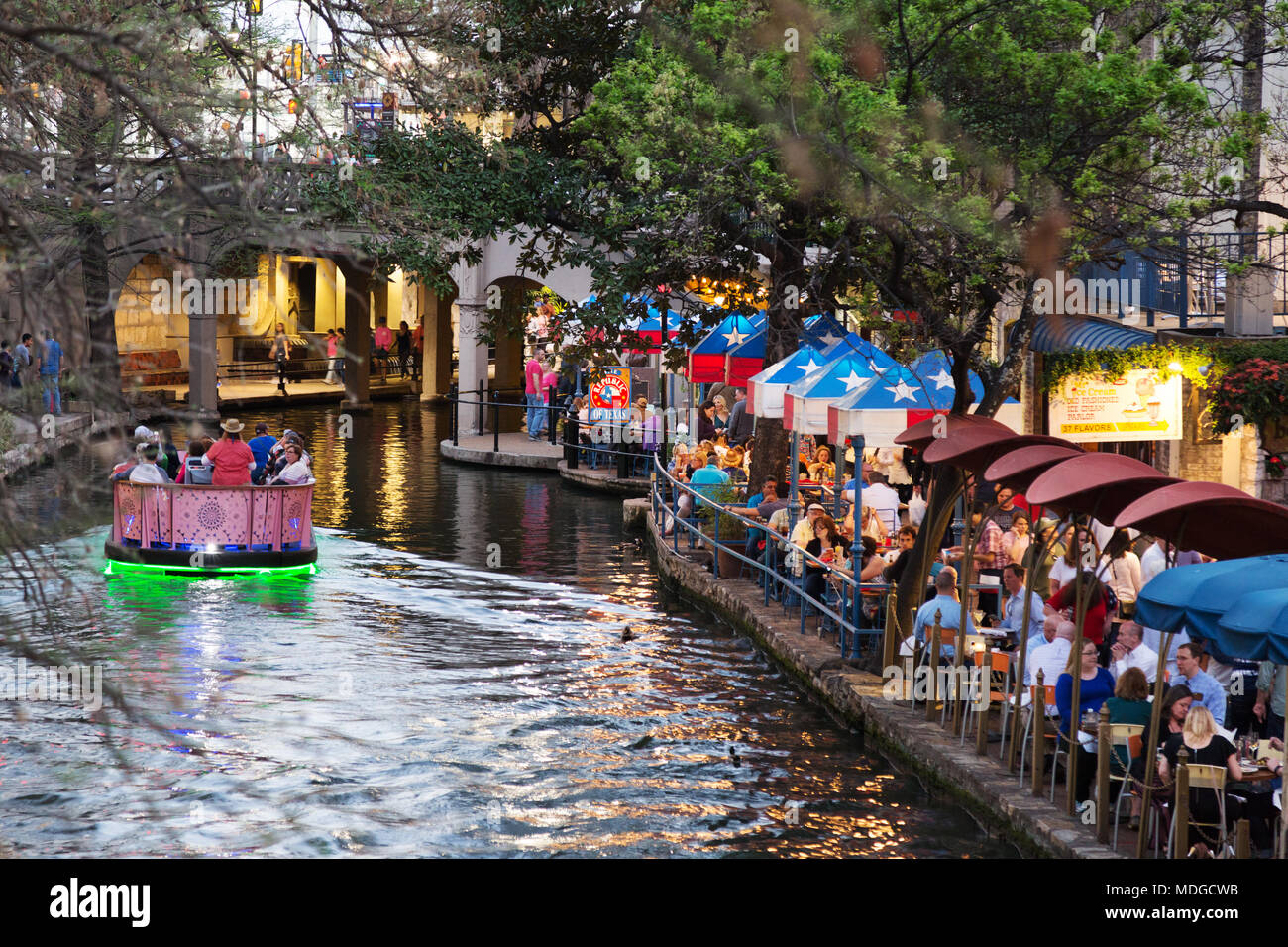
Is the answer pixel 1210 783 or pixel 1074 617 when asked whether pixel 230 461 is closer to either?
pixel 1074 617

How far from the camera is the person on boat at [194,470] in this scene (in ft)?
66.0

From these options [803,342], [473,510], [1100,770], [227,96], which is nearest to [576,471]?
[473,510]

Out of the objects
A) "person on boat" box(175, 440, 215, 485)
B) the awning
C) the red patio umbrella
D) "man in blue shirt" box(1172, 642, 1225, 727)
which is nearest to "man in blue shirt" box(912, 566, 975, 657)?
the red patio umbrella

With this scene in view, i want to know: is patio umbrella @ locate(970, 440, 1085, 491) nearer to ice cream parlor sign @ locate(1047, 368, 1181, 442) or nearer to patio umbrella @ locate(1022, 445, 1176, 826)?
patio umbrella @ locate(1022, 445, 1176, 826)

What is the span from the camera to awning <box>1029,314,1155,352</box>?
778 inches

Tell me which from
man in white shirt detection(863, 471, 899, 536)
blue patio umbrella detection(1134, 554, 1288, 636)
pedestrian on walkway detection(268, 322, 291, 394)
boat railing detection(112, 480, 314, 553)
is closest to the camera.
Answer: blue patio umbrella detection(1134, 554, 1288, 636)

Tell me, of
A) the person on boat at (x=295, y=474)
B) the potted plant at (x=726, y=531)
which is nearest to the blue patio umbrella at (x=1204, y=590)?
the potted plant at (x=726, y=531)

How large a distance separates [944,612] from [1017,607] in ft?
3.14

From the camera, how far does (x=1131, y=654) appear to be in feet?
36.8

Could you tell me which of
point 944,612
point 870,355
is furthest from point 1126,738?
point 870,355

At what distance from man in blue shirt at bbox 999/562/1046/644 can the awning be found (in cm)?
580

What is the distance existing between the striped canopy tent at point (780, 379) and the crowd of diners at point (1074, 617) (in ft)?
4.07
